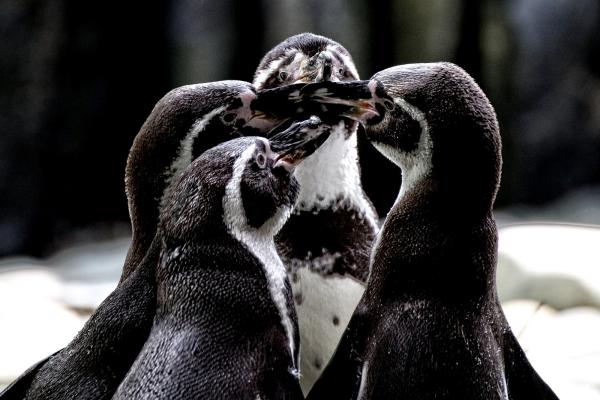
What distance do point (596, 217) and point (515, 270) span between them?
1.14 meters

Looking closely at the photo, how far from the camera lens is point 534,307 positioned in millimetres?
2316

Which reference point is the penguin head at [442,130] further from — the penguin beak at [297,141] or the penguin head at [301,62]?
the penguin head at [301,62]

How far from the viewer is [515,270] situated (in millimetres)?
2410

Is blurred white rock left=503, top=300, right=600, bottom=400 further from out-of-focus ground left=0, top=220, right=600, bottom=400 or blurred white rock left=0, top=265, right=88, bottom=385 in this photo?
blurred white rock left=0, top=265, right=88, bottom=385

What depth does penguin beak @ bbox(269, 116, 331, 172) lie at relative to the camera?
1.25 metres

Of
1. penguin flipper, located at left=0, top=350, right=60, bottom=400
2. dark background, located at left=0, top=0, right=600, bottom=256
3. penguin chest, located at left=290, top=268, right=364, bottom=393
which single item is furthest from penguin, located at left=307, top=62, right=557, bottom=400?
dark background, located at left=0, top=0, right=600, bottom=256

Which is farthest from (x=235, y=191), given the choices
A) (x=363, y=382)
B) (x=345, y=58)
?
(x=345, y=58)

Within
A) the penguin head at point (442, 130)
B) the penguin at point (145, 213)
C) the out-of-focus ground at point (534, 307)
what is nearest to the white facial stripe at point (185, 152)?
the penguin at point (145, 213)

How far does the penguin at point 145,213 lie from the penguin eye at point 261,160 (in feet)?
0.42

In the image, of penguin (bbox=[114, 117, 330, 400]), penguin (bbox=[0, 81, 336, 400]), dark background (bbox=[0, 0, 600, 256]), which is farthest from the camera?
dark background (bbox=[0, 0, 600, 256])

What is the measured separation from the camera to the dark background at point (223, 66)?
10.8 ft

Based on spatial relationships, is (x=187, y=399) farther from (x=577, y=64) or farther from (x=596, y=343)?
(x=577, y=64)

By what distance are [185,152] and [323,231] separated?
0.86ft

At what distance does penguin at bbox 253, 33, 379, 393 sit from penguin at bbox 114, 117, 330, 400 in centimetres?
22
